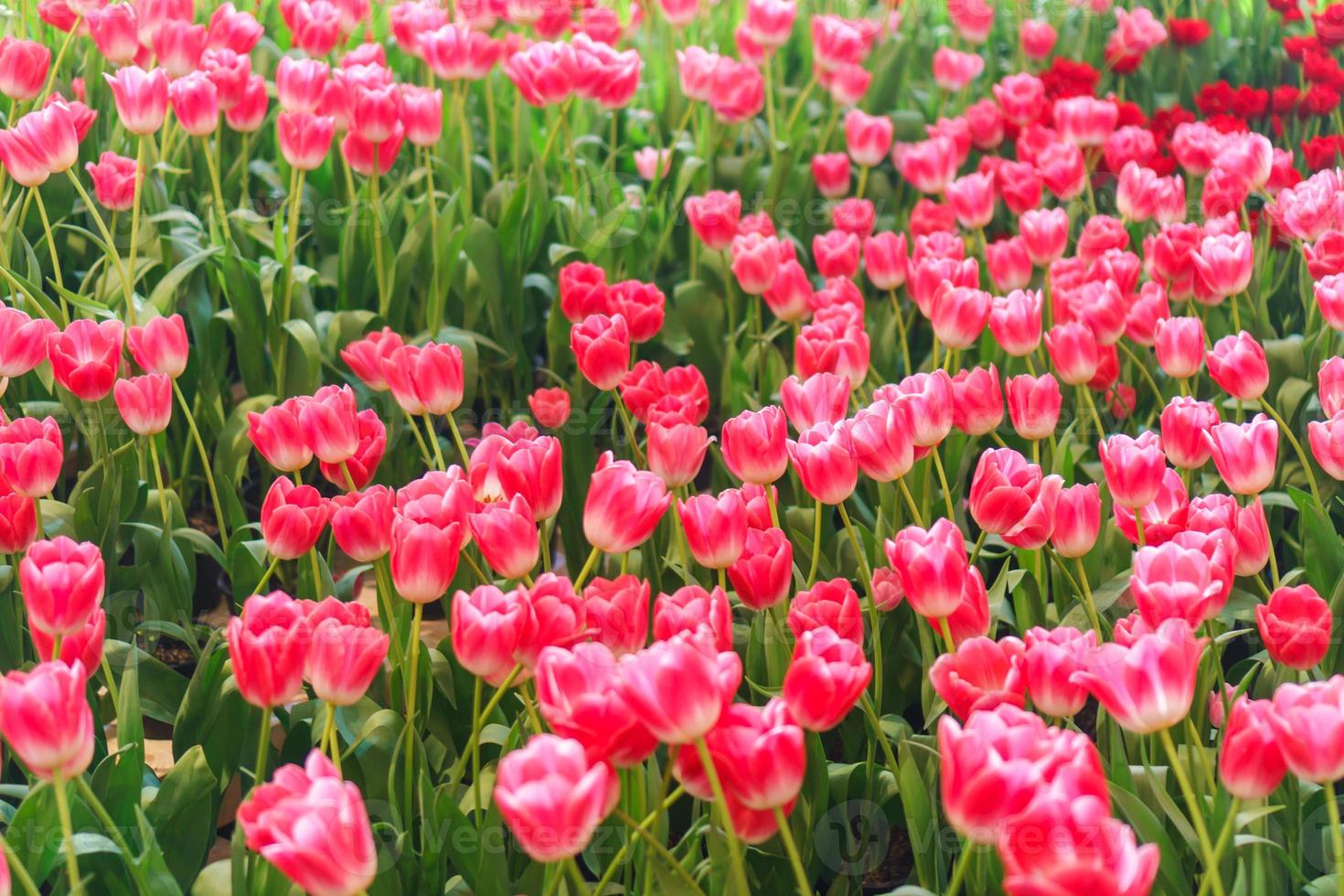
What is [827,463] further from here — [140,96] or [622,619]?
[140,96]

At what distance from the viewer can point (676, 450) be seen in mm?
1133

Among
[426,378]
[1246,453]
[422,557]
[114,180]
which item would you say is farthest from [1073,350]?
[114,180]

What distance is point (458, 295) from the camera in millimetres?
1980

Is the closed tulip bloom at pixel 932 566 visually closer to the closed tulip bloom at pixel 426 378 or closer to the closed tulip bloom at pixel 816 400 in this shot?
the closed tulip bloom at pixel 816 400

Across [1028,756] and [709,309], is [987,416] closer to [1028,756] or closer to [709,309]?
[1028,756]

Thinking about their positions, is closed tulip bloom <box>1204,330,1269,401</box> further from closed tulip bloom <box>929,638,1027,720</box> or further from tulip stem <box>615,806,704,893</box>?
tulip stem <box>615,806,704,893</box>

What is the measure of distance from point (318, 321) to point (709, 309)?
1.88ft

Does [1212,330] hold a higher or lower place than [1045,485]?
lower

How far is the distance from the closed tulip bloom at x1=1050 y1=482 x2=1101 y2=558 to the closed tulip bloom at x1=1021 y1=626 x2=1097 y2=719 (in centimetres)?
20

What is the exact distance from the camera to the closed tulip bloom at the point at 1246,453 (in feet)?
3.66

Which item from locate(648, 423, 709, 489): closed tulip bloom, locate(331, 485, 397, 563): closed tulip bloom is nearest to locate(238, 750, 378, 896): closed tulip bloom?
locate(331, 485, 397, 563): closed tulip bloom


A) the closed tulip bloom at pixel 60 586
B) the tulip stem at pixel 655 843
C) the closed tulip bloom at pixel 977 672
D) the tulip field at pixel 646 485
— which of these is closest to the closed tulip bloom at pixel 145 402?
the tulip field at pixel 646 485

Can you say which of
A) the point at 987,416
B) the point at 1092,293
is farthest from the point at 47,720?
the point at 1092,293

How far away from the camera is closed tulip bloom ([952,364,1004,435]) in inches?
49.4
